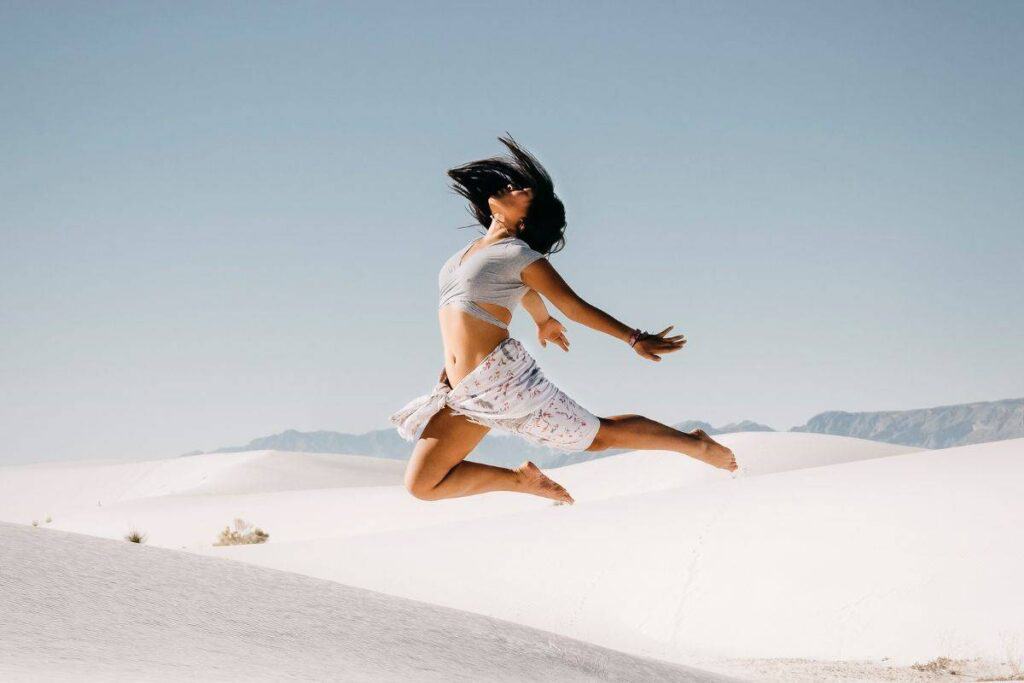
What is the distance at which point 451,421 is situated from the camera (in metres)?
4.61

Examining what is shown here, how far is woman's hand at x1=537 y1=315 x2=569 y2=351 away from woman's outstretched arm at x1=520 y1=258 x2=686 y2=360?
0.67 metres

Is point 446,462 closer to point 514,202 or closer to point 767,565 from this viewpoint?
point 514,202

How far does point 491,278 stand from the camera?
443 cm

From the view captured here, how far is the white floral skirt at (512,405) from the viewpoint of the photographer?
448cm

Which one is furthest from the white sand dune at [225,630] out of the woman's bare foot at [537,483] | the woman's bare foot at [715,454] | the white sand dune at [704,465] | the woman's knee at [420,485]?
the white sand dune at [704,465]

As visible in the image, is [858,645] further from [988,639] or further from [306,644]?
[306,644]

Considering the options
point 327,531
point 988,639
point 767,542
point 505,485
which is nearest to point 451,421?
point 505,485

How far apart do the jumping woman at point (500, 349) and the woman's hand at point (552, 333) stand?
0.50m

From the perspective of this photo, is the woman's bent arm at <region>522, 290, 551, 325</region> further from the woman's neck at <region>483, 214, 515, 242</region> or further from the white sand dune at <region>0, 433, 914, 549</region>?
the white sand dune at <region>0, 433, 914, 549</region>

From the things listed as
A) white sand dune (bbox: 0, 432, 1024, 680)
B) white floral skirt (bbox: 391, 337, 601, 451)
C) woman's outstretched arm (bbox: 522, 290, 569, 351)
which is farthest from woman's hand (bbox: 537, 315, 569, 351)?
white sand dune (bbox: 0, 432, 1024, 680)

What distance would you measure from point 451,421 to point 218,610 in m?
2.11

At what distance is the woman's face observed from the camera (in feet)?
15.3

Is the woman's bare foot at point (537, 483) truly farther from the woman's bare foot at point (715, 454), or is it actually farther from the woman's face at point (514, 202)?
the woman's face at point (514, 202)

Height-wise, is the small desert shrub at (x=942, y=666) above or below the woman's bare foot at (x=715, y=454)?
below
